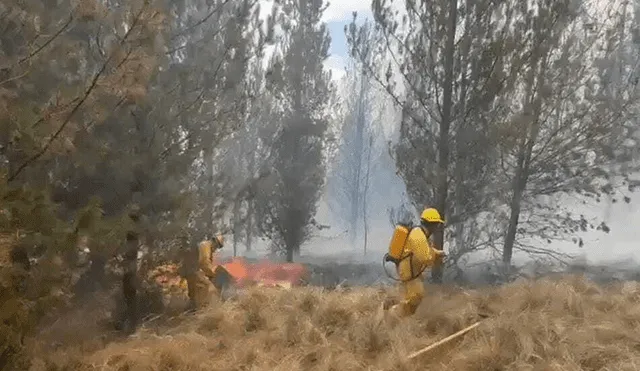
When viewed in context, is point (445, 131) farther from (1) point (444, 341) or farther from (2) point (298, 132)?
(2) point (298, 132)

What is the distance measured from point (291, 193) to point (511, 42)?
10308 mm

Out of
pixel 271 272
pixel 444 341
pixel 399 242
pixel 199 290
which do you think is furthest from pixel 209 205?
pixel 271 272

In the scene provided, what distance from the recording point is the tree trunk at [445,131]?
33.5 ft

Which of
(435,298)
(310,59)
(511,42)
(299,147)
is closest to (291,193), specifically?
(299,147)

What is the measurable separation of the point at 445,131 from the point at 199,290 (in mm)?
4600

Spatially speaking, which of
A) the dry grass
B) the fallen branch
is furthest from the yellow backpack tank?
the fallen branch

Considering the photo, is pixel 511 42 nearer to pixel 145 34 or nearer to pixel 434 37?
pixel 434 37

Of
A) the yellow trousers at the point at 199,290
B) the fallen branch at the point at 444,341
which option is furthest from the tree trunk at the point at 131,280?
the fallen branch at the point at 444,341

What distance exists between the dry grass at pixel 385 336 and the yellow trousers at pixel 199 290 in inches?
Answer: 24.5

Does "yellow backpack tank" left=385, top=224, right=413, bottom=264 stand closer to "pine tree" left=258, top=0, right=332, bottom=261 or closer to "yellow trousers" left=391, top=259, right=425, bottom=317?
"yellow trousers" left=391, top=259, right=425, bottom=317

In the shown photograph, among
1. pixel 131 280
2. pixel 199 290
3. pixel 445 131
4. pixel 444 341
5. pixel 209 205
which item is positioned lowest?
pixel 444 341

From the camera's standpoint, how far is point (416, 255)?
22.2 feet

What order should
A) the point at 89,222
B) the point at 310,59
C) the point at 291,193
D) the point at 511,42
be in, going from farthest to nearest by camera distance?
the point at 310,59 < the point at 291,193 < the point at 511,42 < the point at 89,222

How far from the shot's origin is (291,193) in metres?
19.3
